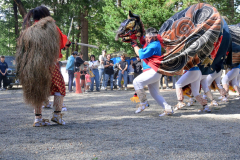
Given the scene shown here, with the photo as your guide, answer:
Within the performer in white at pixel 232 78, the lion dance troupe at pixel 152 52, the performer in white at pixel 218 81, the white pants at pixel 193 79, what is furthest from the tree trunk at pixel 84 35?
the white pants at pixel 193 79

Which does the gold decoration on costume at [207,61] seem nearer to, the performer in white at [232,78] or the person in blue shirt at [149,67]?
the person in blue shirt at [149,67]

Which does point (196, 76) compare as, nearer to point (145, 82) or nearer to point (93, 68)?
point (145, 82)

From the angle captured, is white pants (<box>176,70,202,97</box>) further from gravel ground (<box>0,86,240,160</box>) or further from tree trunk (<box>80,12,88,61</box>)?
tree trunk (<box>80,12,88,61</box>)

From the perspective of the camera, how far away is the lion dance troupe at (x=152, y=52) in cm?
445

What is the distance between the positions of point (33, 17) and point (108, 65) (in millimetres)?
9552

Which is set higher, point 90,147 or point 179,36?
point 179,36

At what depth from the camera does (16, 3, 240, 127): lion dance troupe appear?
175 inches

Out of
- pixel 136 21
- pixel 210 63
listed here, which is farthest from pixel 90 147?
pixel 210 63

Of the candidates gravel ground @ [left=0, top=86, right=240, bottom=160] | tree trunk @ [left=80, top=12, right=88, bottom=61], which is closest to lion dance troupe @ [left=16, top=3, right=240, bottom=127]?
gravel ground @ [left=0, top=86, right=240, bottom=160]

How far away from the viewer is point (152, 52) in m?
5.70

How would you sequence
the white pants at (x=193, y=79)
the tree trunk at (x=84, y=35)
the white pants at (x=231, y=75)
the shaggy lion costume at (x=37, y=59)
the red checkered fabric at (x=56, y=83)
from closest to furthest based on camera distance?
the shaggy lion costume at (x=37, y=59) < the red checkered fabric at (x=56, y=83) < the white pants at (x=193, y=79) < the white pants at (x=231, y=75) < the tree trunk at (x=84, y=35)

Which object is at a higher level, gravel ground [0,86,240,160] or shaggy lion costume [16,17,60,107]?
shaggy lion costume [16,17,60,107]

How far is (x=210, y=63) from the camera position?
20.9 ft

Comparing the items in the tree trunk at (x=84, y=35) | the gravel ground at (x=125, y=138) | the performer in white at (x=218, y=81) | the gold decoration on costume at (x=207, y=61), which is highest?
the tree trunk at (x=84, y=35)
